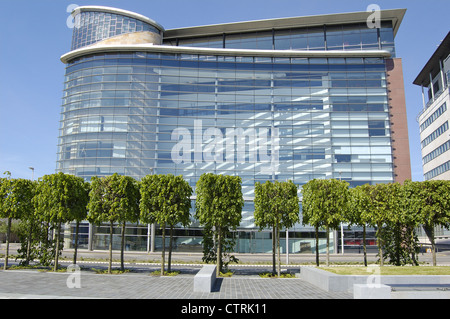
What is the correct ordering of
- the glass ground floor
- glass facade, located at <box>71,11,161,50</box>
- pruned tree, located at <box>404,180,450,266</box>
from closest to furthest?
pruned tree, located at <box>404,180,450,266</box>
the glass ground floor
glass facade, located at <box>71,11,161,50</box>

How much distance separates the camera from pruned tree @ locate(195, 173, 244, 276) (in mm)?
21922

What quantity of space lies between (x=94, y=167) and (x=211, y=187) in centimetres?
3551

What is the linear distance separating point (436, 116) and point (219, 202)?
64.2m

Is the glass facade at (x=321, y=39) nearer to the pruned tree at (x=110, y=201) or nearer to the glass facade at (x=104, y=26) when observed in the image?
the glass facade at (x=104, y=26)

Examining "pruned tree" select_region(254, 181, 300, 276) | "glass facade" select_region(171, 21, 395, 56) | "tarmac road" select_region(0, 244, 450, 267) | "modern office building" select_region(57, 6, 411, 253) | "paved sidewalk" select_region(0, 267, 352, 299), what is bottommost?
"tarmac road" select_region(0, 244, 450, 267)

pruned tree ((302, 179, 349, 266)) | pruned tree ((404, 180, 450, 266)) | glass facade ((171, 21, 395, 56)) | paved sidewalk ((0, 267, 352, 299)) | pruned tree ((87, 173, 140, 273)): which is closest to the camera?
paved sidewalk ((0, 267, 352, 299))

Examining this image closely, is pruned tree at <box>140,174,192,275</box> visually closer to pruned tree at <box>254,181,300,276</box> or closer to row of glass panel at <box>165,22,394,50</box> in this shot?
pruned tree at <box>254,181,300,276</box>

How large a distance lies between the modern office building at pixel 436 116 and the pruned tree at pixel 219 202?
56.6 m

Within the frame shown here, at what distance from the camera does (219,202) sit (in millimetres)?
21859

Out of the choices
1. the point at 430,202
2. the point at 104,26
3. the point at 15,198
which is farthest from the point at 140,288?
the point at 104,26

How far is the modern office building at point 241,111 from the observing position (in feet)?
172

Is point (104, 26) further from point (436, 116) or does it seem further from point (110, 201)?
point (436, 116)

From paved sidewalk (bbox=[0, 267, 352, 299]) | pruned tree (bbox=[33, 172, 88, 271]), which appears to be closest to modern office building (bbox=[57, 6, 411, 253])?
pruned tree (bbox=[33, 172, 88, 271])

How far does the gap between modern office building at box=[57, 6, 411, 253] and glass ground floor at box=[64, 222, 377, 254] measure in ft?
7.02
